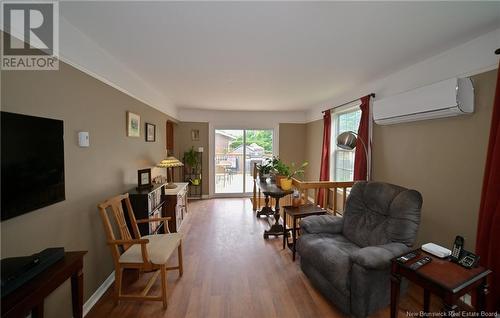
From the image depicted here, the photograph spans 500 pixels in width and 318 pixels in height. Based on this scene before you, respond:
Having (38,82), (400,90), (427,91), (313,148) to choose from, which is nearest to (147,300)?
(38,82)

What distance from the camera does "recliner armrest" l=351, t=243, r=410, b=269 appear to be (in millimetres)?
1557

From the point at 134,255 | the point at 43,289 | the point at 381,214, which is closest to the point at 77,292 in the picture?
the point at 43,289

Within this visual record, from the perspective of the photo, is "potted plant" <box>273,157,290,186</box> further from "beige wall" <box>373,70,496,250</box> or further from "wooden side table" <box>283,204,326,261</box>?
"beige wall" <box>373,70,496,250</box>

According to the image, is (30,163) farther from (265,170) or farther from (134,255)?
(265,170)

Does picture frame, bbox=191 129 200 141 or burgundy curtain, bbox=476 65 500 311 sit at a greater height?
picture frame, bbox=191 129 200 141

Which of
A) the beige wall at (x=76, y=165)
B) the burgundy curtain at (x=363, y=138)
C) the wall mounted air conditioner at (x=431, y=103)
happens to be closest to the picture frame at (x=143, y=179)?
the beige wall at (x=76, y=165)

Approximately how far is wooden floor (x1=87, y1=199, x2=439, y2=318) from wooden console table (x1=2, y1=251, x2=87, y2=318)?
69cm

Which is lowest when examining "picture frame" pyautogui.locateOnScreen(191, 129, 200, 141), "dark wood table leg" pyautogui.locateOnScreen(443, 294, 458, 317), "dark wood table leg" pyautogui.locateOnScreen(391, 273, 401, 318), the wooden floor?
the wooden floor

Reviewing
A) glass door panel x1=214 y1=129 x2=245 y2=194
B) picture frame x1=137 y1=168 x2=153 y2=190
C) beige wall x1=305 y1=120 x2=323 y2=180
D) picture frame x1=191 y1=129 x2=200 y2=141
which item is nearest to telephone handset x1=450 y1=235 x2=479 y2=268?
picture frame x1=137 y1=168 x2=153 y2=190

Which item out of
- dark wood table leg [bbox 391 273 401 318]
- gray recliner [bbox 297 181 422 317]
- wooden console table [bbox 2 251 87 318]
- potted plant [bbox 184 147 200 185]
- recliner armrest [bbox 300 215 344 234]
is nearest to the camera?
wooden console table [bbox 2 251 87 318]

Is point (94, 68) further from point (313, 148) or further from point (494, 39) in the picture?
point (313, 148)

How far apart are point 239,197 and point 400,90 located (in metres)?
4.37

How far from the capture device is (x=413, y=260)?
147cm

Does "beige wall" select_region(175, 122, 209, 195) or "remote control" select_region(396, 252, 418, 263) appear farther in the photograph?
"beige wall" select_region(175, 122, 209, 195)
